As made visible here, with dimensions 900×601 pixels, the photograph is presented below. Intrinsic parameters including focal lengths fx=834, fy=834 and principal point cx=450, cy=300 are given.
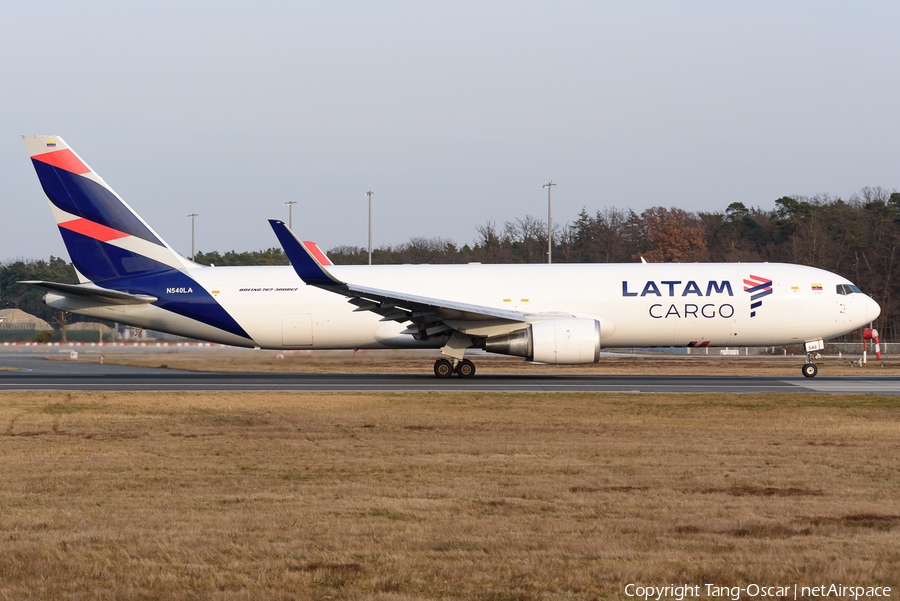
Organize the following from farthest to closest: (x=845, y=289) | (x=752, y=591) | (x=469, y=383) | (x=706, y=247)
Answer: (x=706, y=247)
(x=845, y=289)
(x=469, y=383)
(x=752, y=591)

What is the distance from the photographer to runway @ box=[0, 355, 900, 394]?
21.6 meters

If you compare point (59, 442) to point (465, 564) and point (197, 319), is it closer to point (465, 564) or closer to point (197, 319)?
point (465, 564)

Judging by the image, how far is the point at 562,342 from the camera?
23.0 metres

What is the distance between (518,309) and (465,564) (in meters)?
19.7

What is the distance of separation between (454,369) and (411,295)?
263cm

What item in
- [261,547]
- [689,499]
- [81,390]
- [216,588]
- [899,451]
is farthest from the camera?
[81,390]

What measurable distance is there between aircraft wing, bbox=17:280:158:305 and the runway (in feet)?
7.83

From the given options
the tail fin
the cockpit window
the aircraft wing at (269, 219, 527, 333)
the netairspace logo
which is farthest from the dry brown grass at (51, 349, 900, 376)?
the netairspace logo

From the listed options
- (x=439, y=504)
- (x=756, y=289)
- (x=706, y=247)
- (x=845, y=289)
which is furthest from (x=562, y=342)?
(x=706, y=247)

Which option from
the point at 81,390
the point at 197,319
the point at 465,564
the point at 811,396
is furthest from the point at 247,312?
the point at 465,564

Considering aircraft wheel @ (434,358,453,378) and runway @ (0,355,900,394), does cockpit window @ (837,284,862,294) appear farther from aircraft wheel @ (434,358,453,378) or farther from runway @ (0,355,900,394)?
aircraft wheel @ (434,358,453,378)

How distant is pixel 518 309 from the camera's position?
25.0m

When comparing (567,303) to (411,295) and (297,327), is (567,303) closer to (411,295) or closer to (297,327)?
(411,295)

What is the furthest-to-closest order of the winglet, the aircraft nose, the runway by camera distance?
the aircraft nose < the winglet < the runway
